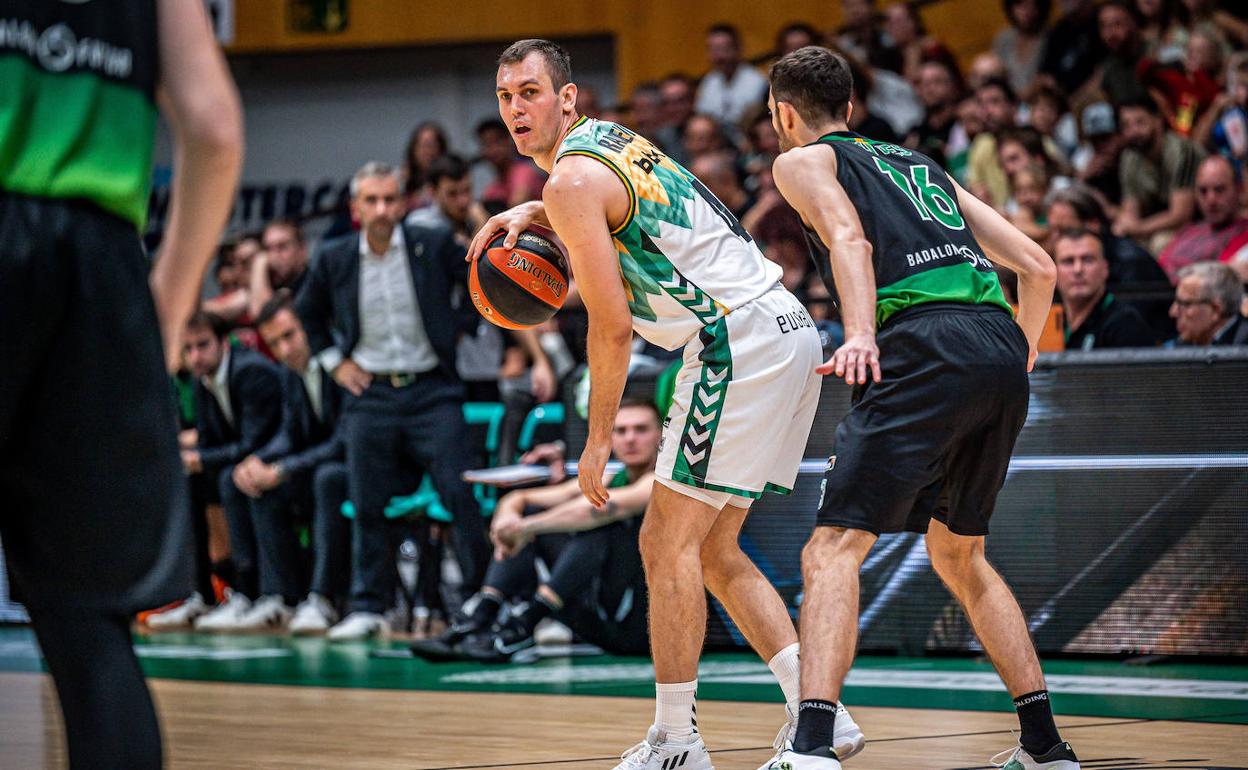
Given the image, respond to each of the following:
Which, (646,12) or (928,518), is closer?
(928,518)

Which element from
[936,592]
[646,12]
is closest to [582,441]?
[936,592]

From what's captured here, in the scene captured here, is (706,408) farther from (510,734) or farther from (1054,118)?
(1054,118)

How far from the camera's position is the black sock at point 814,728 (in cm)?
385

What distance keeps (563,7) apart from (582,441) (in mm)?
9143

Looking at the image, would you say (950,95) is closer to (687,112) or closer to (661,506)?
(687,112)

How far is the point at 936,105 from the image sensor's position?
1159 cm

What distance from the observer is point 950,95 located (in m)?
11.6

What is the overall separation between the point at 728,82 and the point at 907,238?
30.2 ft

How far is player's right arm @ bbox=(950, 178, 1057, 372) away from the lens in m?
4.46

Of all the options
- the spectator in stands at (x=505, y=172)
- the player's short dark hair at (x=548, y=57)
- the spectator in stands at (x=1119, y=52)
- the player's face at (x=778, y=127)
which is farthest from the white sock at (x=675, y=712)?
the spectator in stands at (x=1119, y=52)

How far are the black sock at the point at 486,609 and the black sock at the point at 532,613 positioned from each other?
147mm

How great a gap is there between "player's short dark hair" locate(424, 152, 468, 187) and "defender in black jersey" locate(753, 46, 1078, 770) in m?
6.14

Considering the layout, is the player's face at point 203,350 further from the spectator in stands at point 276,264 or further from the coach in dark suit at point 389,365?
the coach in dark suit at point 389,365

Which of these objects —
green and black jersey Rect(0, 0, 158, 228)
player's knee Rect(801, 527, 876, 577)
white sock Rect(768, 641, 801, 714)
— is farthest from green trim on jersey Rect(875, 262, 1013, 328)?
green and black jersey Rect(0, 0, 158, 228)
